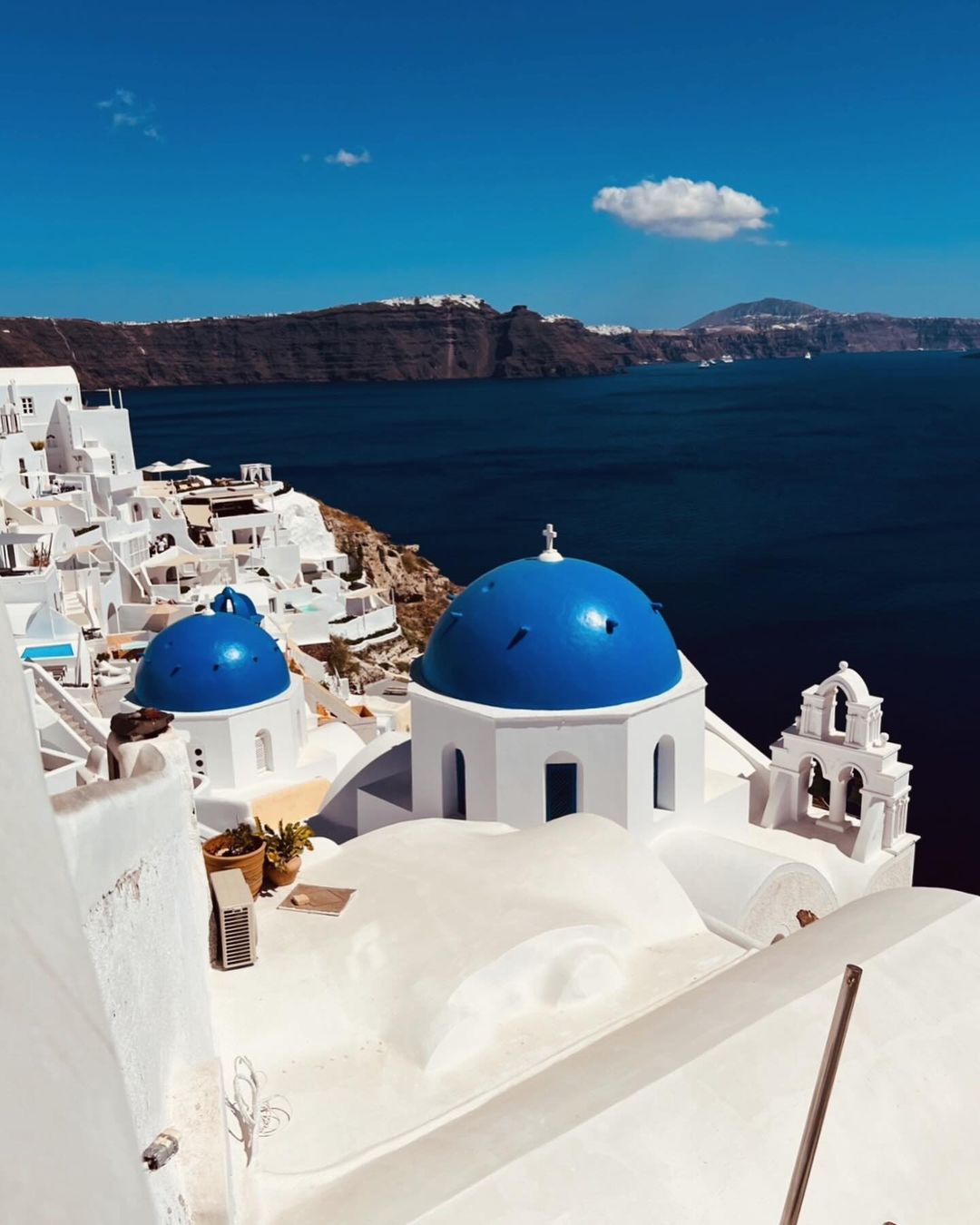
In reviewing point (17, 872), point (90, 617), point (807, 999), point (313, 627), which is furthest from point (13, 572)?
point (17, 872)

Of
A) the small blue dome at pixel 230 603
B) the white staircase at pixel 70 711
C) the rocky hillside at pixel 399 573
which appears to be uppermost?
the small blue dome at pixel 230 603

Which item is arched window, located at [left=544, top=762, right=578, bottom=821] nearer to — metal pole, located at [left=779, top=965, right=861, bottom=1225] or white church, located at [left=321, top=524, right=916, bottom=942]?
white church, located at [left=321, top=524, right=916, bottom=942]

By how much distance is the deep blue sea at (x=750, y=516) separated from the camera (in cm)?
3938

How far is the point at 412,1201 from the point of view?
5.86m

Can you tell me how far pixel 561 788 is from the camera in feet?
44.6

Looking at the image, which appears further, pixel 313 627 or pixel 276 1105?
pixel 313 627

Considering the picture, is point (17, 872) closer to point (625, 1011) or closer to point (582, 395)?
point (625, 1011)

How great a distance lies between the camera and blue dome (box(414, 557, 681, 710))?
13.2 m

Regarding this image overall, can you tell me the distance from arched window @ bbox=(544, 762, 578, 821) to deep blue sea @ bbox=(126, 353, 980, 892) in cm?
1821

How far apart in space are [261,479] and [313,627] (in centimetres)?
2709

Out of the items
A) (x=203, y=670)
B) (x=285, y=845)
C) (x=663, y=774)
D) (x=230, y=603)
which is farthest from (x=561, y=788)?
(x=230, y=603)

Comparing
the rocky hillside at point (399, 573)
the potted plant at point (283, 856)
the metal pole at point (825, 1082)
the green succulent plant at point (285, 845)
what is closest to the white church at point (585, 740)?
the green succulent plant at point (285, 845)

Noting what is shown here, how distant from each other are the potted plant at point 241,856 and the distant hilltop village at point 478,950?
0.04m

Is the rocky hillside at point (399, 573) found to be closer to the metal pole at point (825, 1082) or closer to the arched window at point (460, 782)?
the arched window at point (460, 782)
